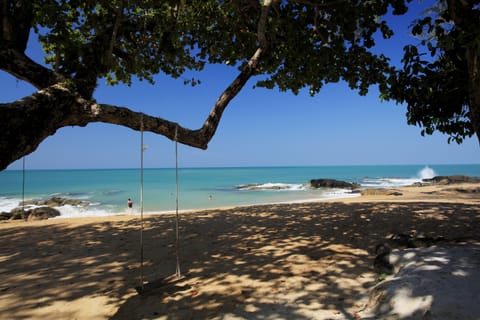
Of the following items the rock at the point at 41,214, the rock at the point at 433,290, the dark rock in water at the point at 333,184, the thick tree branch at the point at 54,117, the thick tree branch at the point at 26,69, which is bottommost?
the rock at the point at 41,214

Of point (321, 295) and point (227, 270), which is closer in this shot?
point (321, 295)

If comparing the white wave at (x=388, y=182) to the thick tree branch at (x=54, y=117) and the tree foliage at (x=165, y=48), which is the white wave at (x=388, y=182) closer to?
the tree foliage at (x=165, y=48)

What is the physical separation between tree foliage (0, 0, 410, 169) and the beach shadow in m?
2.20

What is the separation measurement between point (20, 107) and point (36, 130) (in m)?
0.29

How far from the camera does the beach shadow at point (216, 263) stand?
10.7ft

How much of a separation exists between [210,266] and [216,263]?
0.15 m

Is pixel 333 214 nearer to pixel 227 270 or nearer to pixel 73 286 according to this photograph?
pixel 227 270

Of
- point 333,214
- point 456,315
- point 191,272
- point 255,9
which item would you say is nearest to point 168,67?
point 255,9

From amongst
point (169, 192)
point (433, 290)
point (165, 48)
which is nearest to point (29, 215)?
point (165, 48)

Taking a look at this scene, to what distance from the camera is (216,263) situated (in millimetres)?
4684

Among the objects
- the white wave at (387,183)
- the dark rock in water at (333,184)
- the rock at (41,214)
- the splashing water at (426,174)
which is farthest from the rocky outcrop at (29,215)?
the splashing water at (426,174)

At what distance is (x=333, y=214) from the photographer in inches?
332

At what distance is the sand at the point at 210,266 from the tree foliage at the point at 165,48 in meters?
2.17

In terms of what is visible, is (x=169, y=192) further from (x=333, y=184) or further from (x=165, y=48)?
(x=165, y=48)
